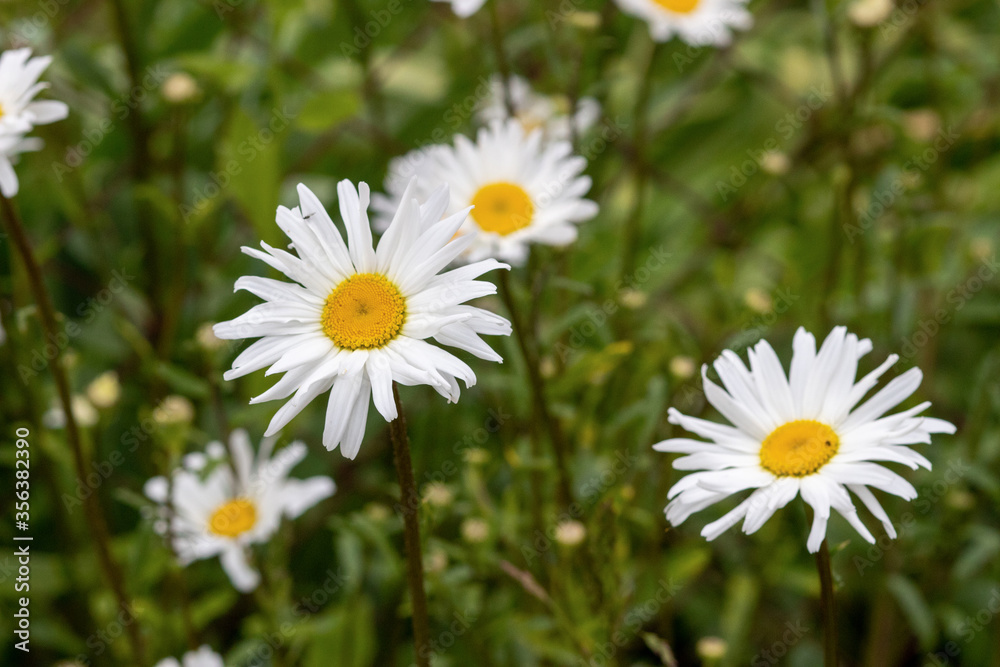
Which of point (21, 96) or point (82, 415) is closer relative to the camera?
point (21, 96)

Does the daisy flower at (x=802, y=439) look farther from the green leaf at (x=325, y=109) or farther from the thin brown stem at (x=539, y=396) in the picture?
the green leaf at (x=325, y=109)

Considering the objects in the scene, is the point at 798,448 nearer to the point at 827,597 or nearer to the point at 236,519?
the point at 827,597

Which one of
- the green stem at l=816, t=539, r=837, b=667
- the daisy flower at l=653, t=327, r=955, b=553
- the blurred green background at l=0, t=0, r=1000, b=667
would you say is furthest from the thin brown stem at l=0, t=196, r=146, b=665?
the green stem at l=816, t=539, r=837, b=667

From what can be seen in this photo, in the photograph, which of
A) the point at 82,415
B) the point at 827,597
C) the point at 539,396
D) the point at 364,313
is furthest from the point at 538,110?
the point at 827,597

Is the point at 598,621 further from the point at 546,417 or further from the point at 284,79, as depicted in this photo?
the point at 284,79

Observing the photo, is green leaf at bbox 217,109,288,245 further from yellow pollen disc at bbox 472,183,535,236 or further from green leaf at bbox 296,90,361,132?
yellow pollen disc at bbox 472,183,535,236

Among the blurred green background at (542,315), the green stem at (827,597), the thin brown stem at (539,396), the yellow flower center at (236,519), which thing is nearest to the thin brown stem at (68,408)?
the blurred green background at (542,315)
